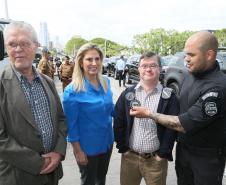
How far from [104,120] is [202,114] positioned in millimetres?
942

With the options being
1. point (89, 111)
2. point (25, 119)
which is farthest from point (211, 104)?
point (25, 119)

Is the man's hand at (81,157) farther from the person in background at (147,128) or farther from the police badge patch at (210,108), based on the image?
the police badge patch at (210,108)

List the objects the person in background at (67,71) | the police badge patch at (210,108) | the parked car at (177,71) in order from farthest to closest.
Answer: the person in background at (67,71) < the parked car at (177,71) < the police badge patch at (210,108)

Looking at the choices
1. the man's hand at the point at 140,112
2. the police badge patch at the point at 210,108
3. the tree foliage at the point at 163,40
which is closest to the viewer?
the police badge patch at the point at 210,108

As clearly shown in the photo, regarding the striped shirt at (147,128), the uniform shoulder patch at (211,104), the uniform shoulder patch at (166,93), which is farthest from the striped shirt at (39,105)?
the uniform shoulder patch at (211,104)

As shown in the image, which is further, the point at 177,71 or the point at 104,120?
the point at 177,71

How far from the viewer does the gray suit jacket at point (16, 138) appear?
2.28 meters

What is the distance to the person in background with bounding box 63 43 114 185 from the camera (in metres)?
3.00

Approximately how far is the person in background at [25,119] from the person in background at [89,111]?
1.38 ft

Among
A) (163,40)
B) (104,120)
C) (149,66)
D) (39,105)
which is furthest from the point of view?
(163,40)

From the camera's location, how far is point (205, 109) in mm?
2557

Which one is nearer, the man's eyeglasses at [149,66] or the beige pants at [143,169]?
the man's eyeglasses at [149,66]

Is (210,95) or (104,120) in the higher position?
(210,95)

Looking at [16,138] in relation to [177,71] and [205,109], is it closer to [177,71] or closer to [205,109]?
[205,109]
